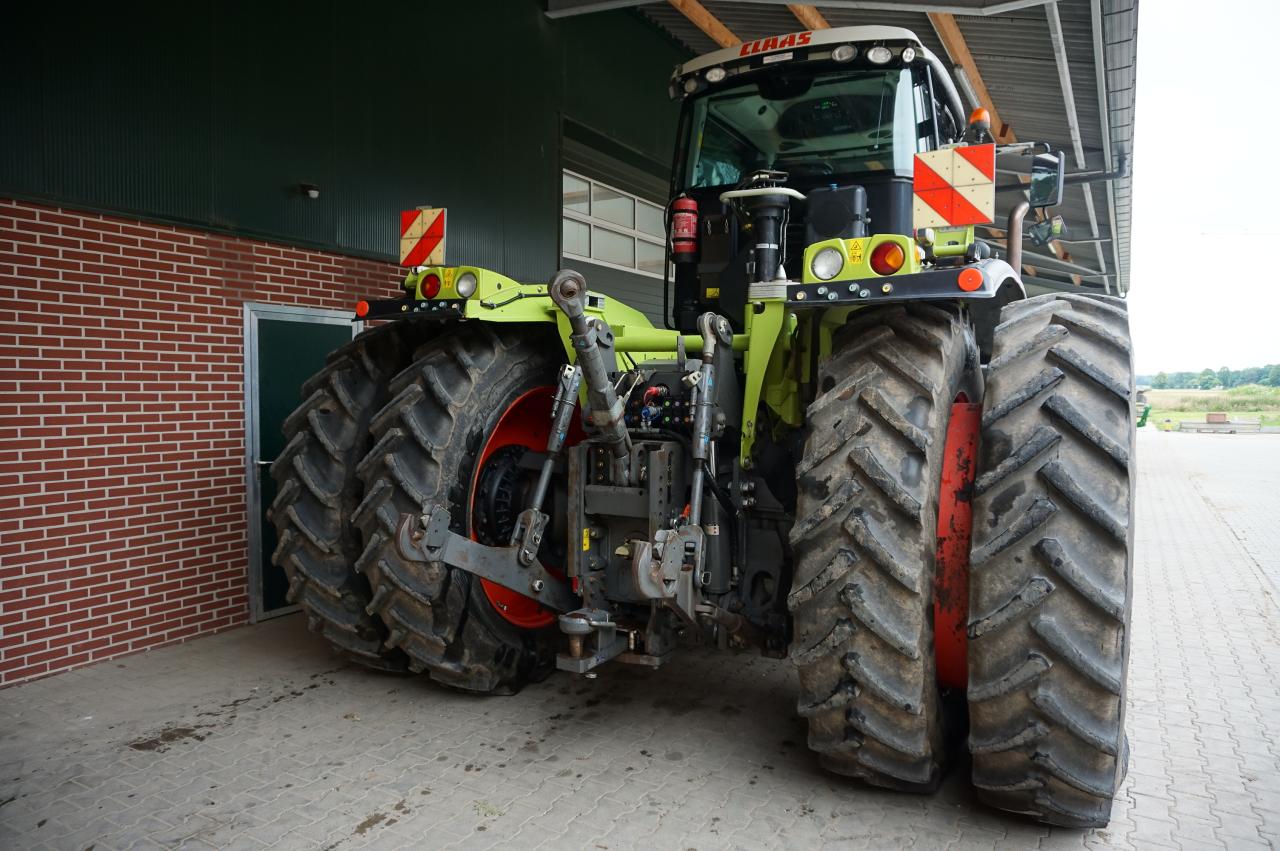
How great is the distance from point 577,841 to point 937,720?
1.32m

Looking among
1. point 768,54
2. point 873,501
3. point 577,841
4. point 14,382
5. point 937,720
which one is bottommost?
point 577,841

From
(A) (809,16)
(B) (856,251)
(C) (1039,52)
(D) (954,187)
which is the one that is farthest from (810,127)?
(C) (1039,52)

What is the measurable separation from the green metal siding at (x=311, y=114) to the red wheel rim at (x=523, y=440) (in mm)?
2483

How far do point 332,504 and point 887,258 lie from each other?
2.66 m

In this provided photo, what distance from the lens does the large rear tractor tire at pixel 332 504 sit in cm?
395

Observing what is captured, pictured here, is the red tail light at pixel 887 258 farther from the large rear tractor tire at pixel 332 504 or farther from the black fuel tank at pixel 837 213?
the large rear tractor tire at pixel 332 504

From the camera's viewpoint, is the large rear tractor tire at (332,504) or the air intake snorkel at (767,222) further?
the large rear tractor tire at (332,504)

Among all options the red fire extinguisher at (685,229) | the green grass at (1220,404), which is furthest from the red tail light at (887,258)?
the green grass at (1220,404)

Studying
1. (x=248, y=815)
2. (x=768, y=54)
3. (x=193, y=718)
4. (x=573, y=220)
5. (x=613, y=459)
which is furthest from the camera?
(x=573, y=220)

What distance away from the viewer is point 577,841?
112 inches

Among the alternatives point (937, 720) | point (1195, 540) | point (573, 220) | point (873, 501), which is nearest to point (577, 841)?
point (937, 720)

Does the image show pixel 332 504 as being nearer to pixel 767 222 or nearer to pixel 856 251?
pixel 767 222

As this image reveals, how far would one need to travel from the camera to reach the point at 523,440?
4.37 m

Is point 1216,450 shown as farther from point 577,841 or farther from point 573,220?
point 577,841
